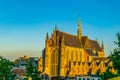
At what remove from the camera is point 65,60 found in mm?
148875

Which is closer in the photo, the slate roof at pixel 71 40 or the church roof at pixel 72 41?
the slate roof at pixel 71 40

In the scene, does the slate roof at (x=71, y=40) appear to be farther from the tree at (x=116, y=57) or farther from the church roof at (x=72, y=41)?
the tree at (x=116, y=57)

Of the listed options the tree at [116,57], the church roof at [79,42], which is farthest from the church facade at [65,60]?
the tree at [116,57]

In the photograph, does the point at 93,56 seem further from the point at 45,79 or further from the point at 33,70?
the point at 33,70

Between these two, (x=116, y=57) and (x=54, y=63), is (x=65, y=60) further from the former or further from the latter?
(x=116, y=57)

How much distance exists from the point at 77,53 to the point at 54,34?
1359cm

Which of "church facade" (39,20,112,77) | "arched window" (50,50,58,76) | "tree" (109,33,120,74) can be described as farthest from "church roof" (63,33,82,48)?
"tree" (109,33,120,74)

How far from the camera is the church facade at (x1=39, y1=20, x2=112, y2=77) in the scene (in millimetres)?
148500

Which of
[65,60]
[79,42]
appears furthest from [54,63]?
[79,42]

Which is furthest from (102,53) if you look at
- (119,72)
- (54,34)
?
(119,72)

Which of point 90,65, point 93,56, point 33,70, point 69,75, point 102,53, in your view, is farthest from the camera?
Result: point 102,53

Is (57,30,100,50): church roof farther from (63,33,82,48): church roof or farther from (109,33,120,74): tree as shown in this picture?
(109,33,120,74): tree

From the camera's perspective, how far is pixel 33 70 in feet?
270

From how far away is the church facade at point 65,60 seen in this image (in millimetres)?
148500
